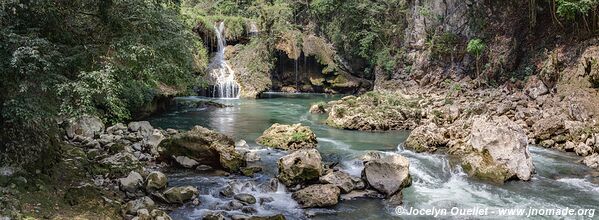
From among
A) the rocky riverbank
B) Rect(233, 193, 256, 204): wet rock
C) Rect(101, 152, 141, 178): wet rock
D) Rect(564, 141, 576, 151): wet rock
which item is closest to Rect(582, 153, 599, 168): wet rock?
the rocky riverbank

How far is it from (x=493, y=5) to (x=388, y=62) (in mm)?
8883

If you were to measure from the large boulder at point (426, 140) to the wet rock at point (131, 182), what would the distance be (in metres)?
8.94

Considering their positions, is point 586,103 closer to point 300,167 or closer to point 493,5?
point 493,5

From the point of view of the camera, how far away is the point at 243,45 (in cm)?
3666

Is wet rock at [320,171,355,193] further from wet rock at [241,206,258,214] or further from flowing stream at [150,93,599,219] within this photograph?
wet rock at [241,206,258,214]

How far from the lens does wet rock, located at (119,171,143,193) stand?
980 cm

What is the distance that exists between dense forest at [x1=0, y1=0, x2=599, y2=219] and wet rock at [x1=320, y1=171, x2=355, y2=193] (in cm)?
432

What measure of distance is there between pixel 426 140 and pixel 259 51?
72.9 feet

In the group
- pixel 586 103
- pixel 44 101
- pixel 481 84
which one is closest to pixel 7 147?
pixel 44 101

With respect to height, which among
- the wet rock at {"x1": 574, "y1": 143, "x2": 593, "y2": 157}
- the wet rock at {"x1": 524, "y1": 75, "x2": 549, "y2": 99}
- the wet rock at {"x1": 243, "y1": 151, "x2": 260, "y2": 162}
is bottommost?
the wet rock at {"x1": 243, "y1": 151, "x2": 260, "y2": 162}

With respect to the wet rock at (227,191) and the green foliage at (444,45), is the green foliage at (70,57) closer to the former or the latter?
the wet rock at (227,191)

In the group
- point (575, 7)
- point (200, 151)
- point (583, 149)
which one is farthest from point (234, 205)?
point (575, 7)

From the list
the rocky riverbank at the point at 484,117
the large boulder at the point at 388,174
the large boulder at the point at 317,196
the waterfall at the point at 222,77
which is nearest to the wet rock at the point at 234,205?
the large boulder at the point at 317,196

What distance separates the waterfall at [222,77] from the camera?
3247cm
